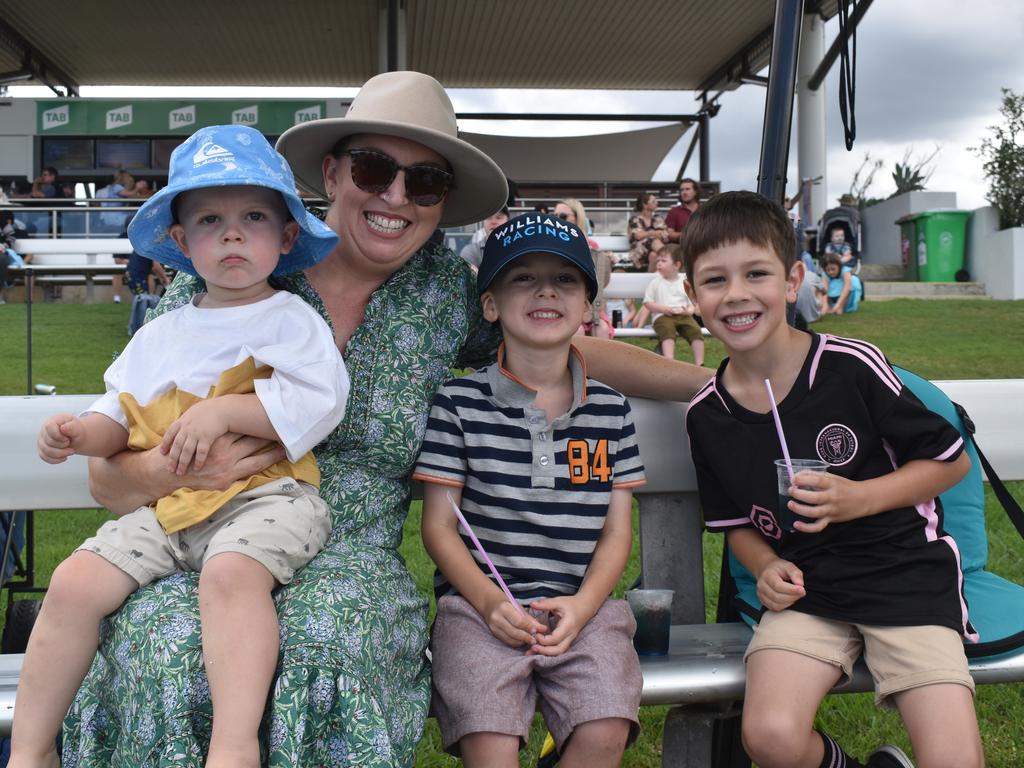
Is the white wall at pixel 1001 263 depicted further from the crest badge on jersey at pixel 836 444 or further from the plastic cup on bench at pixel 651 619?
the plastic cup on bench at pixel 651 619

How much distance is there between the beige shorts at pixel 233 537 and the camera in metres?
1.99

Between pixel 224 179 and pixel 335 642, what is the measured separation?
983 millimetres

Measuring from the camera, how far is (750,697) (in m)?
2.16

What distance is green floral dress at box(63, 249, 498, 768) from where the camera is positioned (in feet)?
6.07

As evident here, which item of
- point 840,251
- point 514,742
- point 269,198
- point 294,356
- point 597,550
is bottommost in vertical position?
point 514,742

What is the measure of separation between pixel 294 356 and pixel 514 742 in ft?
3.03

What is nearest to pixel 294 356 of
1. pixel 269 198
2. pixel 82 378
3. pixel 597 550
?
pixel 269 198

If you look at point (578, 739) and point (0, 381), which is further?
point (0, 381)

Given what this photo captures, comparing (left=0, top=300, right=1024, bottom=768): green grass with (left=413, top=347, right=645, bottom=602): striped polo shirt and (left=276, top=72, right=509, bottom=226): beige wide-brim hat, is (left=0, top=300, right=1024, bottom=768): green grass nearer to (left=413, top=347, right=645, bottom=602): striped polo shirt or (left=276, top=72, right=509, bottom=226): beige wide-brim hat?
(left=413, top=347, right=645, bottom=602): striped polo shirt

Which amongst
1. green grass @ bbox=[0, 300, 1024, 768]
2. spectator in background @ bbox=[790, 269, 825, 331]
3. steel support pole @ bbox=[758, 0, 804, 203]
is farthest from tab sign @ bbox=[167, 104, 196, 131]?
steel support pole @ bbox=[758, 0, 804, 203]

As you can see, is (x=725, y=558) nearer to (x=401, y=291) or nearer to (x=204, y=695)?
(x=401, y=291)

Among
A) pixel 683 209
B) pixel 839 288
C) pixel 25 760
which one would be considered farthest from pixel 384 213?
pixel 839 288

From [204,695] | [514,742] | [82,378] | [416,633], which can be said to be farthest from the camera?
[82,378]

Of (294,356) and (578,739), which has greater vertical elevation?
(294,356)
